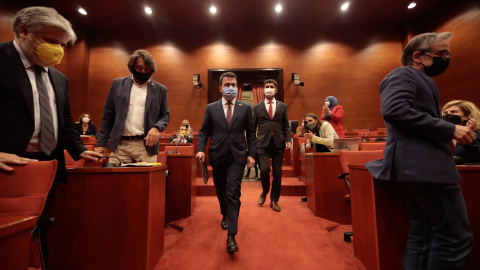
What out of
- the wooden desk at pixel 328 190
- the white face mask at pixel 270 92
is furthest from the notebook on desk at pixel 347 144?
the white face mask at pixel 270 92

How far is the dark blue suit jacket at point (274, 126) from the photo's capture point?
2.57 m

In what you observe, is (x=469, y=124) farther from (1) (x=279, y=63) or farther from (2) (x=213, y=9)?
(2) (x=213, y=9)

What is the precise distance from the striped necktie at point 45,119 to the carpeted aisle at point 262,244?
36.0 inches

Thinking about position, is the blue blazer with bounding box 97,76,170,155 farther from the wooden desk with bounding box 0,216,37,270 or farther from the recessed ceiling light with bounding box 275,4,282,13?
the recessed ceiling light with bounding box 275,4,282,13

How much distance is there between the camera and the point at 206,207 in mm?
2594

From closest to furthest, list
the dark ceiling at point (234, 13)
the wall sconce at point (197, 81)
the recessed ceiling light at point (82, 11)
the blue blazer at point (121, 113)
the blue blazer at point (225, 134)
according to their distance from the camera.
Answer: the blue blazer at point (121, 113), the blue blazer at point (225, 134), the dark ceiling at point (234, 13), the recessed ceiling light at point (82, 11), the wall sconce at point (197, 81)

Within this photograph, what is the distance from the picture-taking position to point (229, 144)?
173 centimetres

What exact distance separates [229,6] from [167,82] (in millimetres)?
2875

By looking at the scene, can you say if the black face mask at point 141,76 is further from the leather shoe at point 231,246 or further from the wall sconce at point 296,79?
the wall sconce at point 296,79

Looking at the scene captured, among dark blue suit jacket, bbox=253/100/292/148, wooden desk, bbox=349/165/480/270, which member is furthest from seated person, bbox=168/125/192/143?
wooden desk, bbox=349/165/480/270

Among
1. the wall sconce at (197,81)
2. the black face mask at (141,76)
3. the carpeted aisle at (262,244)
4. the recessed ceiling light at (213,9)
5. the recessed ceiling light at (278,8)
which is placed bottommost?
the carpeted aisle at (262,244)

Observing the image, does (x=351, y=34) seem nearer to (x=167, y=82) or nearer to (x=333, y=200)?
(x=167, y=82)

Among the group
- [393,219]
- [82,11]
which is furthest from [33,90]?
[82,11]

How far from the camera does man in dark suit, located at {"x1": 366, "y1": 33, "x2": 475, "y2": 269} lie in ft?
2.82
